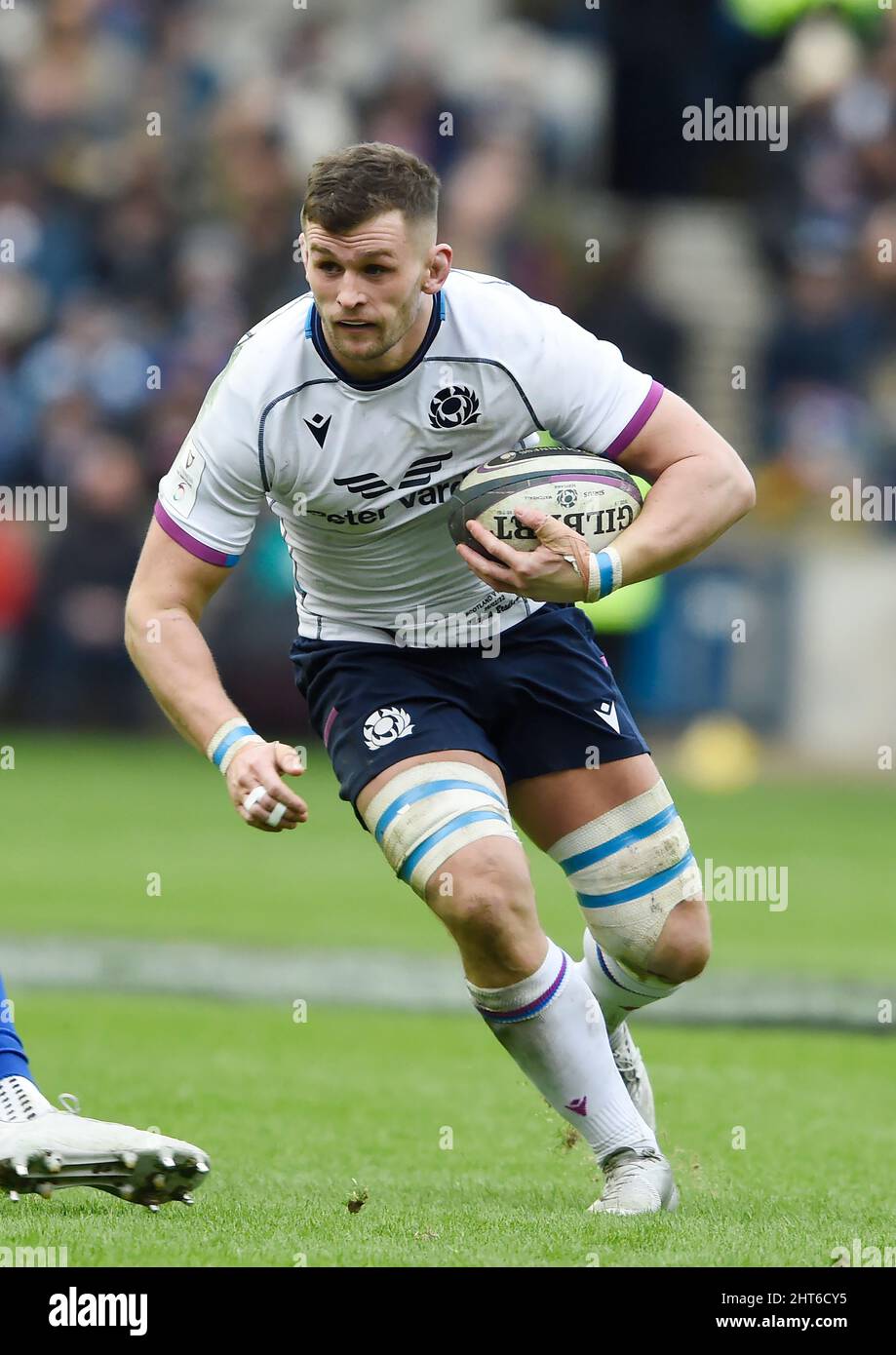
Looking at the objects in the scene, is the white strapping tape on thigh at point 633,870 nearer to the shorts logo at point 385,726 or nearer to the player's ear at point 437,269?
the shorts logo at point 385,726

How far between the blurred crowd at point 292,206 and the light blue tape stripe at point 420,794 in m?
10.6

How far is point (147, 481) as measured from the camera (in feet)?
52.6

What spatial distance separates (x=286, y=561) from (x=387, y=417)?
1090cm

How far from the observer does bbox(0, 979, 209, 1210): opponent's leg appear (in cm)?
478

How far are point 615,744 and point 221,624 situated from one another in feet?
34.7

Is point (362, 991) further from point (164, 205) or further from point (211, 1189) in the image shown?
point (164, 205)

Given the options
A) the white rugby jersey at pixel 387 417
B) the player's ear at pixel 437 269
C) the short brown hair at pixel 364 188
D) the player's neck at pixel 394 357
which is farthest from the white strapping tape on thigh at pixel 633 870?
the short brown hair at pixel 364 188

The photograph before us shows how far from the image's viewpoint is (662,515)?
5082 millimetres

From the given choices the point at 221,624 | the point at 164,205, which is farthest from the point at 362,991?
the point at 164,205

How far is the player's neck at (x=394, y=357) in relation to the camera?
16.9ft

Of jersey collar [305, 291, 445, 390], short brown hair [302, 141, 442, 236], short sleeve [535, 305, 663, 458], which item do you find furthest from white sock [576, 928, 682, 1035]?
short brown hair [302, 141, 442, 236]

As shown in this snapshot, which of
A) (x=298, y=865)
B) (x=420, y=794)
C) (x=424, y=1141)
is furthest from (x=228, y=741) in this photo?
(x=298, y=865)

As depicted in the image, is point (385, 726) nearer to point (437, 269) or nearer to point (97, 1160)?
point (437, 269)

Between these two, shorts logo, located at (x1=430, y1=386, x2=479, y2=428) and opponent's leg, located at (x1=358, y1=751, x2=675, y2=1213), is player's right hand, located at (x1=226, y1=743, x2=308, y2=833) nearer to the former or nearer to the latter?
opponent's leg, located at (x1=358, y1=751, x2=675, y2=1213)
